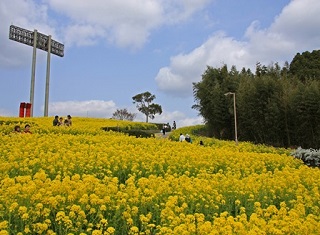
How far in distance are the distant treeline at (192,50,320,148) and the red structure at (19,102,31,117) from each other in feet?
44.0

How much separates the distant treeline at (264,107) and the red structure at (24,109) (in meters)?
13.4

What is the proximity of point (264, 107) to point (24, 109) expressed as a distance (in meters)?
19.2

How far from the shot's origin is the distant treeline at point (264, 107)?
20.3m

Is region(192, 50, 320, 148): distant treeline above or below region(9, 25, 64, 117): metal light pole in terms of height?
below

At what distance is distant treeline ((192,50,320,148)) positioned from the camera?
2027 cm

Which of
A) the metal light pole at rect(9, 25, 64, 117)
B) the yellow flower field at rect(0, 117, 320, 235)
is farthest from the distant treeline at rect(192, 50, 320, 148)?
the metal light pole at rect(9, 25, 64, 117)

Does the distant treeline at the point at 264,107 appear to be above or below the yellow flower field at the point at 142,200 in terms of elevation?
above

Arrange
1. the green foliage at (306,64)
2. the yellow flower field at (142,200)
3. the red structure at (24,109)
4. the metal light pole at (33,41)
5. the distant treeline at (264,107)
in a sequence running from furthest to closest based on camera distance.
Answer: the metal light pole at (33,41) < the green foliage at (306,64) < the red structure at (24,109) < the distant treeline at (264,107) < the yellow flower field at (142,200)

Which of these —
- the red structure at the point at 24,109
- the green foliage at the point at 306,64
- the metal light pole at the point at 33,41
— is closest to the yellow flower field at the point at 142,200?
the red structure at the point at 24,109

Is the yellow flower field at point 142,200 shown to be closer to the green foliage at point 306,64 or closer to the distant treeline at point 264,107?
the distant treeline at point 264,107

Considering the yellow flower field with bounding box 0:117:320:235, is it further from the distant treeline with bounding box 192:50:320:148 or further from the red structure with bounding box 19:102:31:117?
the red structure with bounding box 19:102:31:117

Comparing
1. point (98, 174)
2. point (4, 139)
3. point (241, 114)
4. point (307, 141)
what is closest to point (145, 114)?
point (241, 114)

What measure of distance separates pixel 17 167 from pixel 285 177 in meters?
4.53

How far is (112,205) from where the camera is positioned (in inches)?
174
